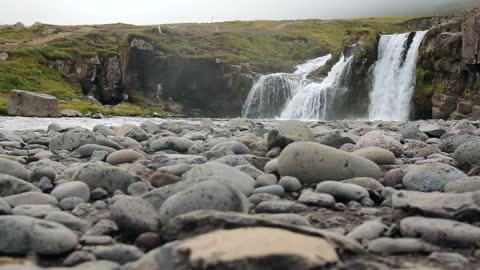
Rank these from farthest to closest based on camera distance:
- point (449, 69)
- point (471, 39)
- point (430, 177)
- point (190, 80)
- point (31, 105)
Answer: point (190, 80) → point (31, 105) → point (449, 69) → point (471, 39) → point (430, 177)

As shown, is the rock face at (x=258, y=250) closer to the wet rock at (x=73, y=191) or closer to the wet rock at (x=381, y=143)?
the wet rock at (x=73, y=191)

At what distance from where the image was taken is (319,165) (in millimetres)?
5387

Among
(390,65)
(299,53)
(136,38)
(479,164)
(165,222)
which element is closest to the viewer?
(165,222)

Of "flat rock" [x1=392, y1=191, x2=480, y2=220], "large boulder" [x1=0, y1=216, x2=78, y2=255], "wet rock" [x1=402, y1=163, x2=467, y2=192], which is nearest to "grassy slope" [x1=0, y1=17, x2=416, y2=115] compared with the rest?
"large boulder" [x1=0, y1=216, x2=78, y2=255]

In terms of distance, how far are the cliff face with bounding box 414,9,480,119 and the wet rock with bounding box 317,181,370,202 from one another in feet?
84.8

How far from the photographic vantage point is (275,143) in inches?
A: 302

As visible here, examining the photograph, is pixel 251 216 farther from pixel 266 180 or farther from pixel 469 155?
pixel 469 155

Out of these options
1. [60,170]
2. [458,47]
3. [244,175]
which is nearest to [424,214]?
[244,175]

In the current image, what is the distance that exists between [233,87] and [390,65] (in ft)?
70.6

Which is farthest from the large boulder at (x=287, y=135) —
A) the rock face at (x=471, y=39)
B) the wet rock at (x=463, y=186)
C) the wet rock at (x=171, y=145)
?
the rock face at (x=471, y=39)

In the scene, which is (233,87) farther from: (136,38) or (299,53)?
(299,53)

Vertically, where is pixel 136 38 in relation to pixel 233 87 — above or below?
above

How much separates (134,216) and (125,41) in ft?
204

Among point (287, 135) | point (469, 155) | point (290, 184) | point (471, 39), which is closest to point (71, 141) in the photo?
point (287, 135)
